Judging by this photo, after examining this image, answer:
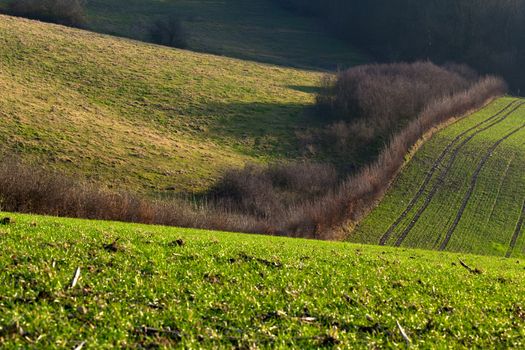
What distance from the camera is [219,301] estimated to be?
1150 centimetres

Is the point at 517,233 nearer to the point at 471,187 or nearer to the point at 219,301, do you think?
the point at 471,187

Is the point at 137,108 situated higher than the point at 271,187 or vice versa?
the point at 271,187

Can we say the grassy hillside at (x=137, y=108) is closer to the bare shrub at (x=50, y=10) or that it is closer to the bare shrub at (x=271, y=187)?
the bare shrub at (x=271, y=187)

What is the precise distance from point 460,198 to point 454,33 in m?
63.2

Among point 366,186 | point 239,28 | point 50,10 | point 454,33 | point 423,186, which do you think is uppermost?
point 454,33

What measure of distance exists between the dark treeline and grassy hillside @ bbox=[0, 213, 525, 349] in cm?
9705

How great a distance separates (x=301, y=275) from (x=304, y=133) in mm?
53867

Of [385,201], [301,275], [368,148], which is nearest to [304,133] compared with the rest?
[368,148]

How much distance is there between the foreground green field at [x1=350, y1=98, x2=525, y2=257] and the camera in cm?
4609

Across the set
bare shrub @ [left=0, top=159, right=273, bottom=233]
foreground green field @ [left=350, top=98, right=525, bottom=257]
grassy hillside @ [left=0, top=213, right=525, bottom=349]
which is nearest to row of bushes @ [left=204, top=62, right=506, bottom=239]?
foreground green field @ [left=350, top=98, right=525, bottom=257]

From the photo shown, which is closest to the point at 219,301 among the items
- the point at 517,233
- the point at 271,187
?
the point at 271,187

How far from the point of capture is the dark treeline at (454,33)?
105375 mm

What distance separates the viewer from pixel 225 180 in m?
49.7

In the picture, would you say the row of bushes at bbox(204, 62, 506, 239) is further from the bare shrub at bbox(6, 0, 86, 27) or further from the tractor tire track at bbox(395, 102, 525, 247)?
the bare shrub at bbox(6, 0, 86, 27)
